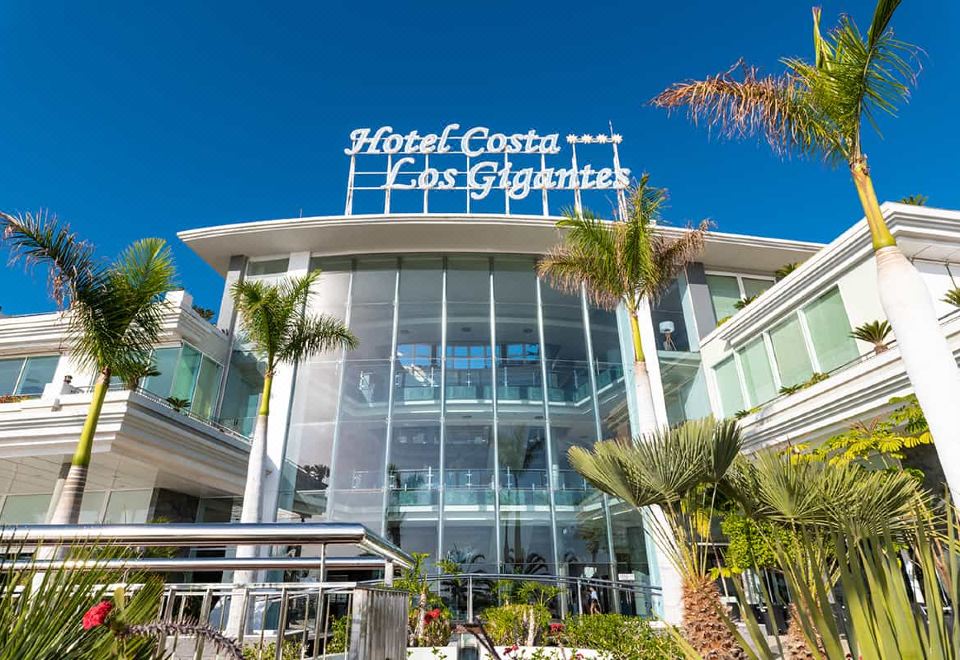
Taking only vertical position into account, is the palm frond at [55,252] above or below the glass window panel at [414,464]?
above

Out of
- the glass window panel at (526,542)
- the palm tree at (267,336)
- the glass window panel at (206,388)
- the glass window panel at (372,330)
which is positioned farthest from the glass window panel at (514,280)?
the glass window panel at (206,388)

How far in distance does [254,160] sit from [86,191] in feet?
28.8

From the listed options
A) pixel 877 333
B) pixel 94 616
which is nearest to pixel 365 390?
pixel 877 333

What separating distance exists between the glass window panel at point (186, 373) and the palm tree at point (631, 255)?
405 inches

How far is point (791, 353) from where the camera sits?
1409 centimetres

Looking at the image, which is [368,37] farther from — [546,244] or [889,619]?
[889,619]

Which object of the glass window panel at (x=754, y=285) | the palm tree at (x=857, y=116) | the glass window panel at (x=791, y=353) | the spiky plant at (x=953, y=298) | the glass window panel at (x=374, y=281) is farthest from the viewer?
the glass window panel at (x=754, y=285)

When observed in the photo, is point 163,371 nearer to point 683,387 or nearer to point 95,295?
point 95,295

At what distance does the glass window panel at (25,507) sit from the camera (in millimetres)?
15030

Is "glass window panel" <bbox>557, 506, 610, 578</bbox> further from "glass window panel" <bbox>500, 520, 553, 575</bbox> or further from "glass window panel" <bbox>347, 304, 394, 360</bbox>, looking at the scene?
"glass window panel" <bbox>347, 304, 394, 360</bbox>

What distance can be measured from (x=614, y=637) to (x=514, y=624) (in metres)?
2.00

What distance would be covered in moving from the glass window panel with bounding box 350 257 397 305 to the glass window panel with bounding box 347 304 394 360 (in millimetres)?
303

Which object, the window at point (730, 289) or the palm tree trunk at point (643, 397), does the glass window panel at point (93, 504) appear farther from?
the window at point (730, 289)

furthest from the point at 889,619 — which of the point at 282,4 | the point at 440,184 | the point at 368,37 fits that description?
the point at 368,37
